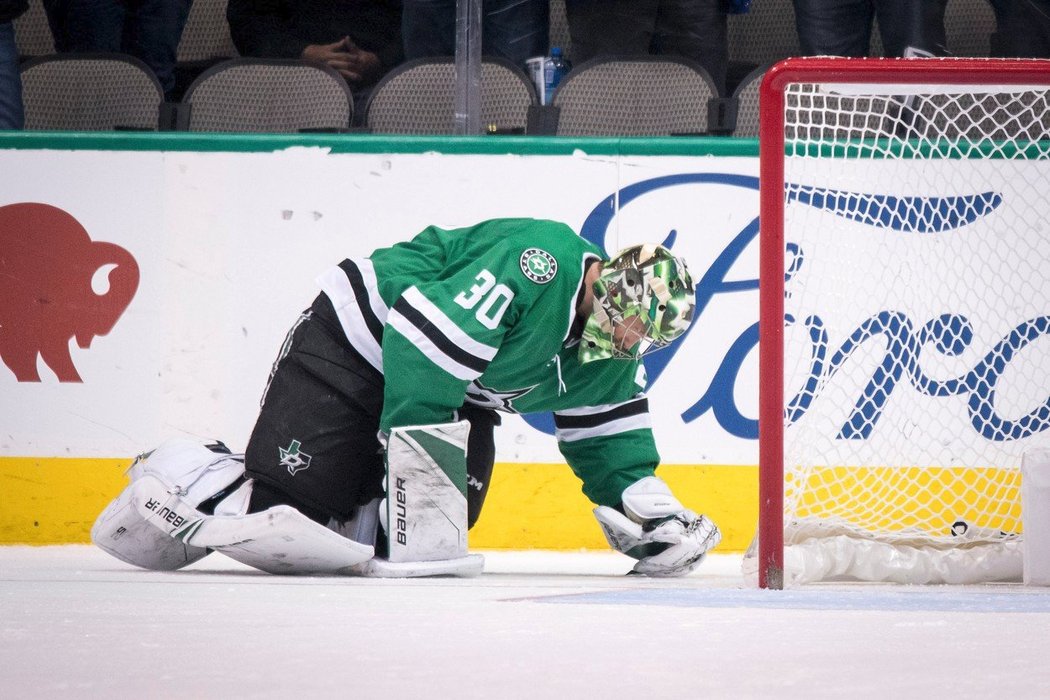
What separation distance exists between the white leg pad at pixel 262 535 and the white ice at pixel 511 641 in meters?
0.20

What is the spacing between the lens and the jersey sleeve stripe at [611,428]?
121 inches

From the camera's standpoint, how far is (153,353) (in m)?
3.81

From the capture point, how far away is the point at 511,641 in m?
1.54

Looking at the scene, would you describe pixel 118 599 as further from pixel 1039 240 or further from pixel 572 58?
pixel 572 58

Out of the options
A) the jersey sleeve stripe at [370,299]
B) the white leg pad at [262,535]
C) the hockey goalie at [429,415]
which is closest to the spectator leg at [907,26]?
the hockey goalie at [429,415]

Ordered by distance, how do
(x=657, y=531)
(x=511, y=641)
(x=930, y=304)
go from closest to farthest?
(x=511, y=641) → (x=657, y=531) → (x=930, y=304)

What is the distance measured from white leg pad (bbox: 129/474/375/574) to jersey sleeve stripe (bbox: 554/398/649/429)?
59 centimetres

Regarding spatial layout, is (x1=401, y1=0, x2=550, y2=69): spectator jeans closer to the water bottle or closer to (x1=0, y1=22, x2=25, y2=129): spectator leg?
the water bottle

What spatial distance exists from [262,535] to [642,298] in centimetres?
85

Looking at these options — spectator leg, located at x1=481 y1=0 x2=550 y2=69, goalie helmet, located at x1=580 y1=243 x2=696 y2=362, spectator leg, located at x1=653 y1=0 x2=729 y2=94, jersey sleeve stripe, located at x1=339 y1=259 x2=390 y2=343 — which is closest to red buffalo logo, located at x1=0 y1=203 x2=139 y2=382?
jersey sleeve stripe, located at x1=339 y1=259 x2=390 y2=343

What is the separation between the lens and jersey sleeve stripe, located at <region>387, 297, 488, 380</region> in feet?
8.72

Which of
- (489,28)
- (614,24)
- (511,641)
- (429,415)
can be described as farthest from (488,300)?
(614,24)

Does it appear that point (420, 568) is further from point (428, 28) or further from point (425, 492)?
point (428, 28)

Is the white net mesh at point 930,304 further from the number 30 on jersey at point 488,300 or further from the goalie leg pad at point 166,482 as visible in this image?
the goalie leg pad at point 166,482
